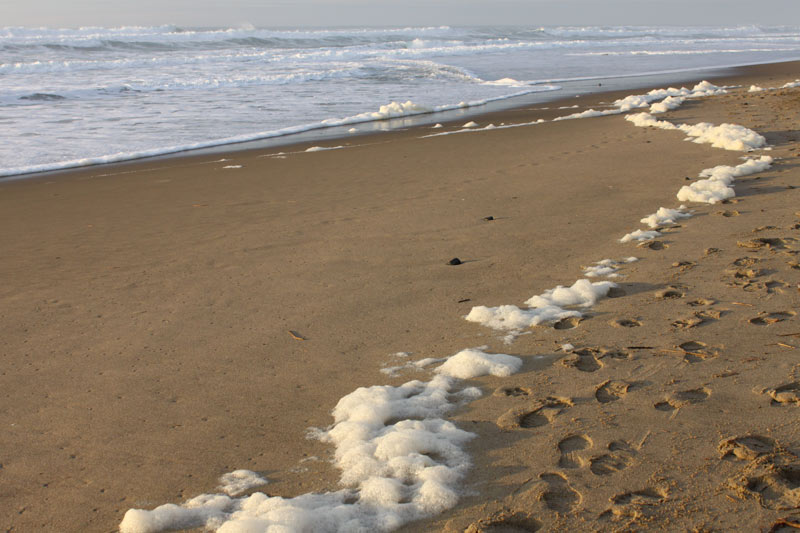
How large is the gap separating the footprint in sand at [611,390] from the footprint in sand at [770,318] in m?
0.84

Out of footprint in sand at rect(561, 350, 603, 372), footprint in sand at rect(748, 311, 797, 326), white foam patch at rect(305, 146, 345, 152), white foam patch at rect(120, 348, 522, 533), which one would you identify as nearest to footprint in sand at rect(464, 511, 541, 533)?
white foam patch at rect(120, 348, 522, 533)

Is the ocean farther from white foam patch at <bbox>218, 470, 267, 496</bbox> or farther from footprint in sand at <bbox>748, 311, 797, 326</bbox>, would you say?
footprint in sand at <bbox>748, 311, 797, 326</bbox>

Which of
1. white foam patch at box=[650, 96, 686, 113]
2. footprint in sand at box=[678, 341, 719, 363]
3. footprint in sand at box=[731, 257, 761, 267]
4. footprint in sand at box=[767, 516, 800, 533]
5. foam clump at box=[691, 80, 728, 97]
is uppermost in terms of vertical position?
Answer: foam clump at box=[691, 80, 728, 97]

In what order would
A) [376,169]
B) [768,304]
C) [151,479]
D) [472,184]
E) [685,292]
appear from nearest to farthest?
[151,479] → [768,304] → [685,292] → [472,184] → [376,169]

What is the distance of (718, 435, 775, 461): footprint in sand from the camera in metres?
2.19

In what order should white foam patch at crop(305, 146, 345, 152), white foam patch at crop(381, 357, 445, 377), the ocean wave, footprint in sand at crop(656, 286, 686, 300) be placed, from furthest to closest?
white foam patch at crop(305, 146, 345, 152), the ocean wave, footprint in sand at crop(656, 286, 686, 300), white foam patch at crop(381, 357, 445, 377)

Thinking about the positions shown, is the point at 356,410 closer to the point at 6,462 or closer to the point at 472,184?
the point at 6,462

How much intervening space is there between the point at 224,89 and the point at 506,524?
1673 centimetres

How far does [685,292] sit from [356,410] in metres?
1.87

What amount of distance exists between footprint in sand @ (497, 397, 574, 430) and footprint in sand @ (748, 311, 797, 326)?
1.09 metres

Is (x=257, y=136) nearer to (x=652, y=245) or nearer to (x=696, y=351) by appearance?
(x=652, y=245)

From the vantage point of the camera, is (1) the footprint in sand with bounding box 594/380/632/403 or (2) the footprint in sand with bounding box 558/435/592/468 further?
(1) the footprint in sand with bounding box 594/380/632/403

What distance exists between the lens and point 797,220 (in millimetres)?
4578

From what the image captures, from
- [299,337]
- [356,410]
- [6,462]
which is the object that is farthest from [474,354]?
[6,462]
